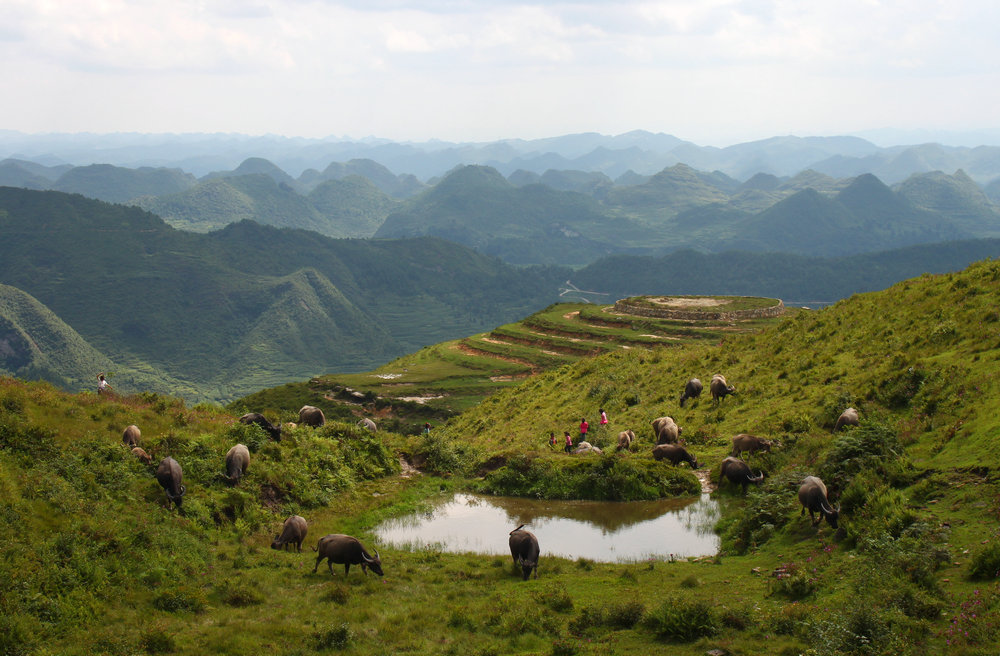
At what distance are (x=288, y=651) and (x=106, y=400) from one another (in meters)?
15.2

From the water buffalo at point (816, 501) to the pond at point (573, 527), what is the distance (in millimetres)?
2910

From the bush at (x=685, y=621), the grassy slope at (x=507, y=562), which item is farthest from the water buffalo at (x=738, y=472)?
the bush at (x=685, y=621)

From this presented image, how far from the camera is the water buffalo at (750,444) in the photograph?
77.4ft

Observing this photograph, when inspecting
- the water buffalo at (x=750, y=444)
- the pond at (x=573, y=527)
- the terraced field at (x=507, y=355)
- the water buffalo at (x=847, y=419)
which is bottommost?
the terraced field at (x=507, y=355)

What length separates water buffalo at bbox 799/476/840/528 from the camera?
54.2ft

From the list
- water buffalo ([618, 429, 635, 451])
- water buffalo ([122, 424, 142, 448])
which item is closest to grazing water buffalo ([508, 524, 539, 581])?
water buffalo ([122, 424, 142, 448])

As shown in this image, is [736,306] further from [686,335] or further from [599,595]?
[599,595]

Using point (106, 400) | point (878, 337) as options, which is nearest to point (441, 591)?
point (106, 400)

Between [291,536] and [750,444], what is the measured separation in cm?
1455

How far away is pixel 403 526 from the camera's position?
23125 millimetres

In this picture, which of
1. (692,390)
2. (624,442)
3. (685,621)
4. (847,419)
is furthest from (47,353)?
(685,621)

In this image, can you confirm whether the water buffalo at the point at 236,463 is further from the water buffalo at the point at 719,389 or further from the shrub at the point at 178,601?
the water buffalo at the point at 719,389

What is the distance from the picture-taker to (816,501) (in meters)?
16.9

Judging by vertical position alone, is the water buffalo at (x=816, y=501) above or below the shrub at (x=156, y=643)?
above
